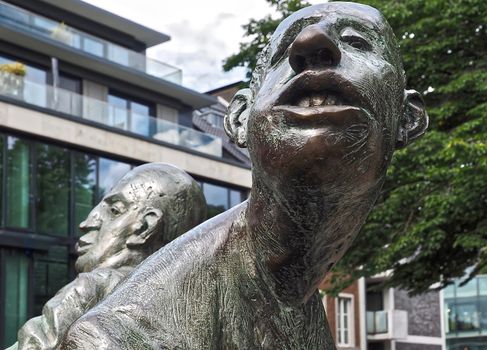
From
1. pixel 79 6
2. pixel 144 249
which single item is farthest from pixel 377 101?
pixel 79 6

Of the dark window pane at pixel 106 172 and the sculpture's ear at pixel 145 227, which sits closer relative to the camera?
the sculpture's ear at pixel 145 227

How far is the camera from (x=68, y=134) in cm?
2333

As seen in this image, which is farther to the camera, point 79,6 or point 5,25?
point 79,6

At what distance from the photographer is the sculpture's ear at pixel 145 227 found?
8.93 ft

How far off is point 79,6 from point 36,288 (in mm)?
9934

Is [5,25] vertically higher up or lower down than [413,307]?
higher up

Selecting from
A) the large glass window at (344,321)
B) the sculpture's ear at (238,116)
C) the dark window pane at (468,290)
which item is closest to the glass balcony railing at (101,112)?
the large glass window at (344,321)

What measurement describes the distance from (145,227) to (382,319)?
123ft

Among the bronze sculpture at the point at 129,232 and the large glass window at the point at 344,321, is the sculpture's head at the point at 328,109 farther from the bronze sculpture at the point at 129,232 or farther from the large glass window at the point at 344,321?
the large glass window at the point at 344,321

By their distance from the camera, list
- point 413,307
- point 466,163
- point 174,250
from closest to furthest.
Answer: point 174,250 < point 466,163 < point 413,307

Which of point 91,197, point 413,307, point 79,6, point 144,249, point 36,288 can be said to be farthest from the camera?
point 413,307

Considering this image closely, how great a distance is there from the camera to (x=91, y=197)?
24.3 m

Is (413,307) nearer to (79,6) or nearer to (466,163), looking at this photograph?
(79,6)

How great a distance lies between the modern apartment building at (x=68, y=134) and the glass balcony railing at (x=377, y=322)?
12.5 meters
